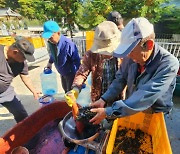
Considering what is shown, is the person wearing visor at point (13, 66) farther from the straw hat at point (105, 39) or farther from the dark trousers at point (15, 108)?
the straw hat at point (105, 39)

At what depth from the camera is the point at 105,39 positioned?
1.78m

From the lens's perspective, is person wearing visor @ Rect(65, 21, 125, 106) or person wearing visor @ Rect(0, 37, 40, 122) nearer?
person wearing visor @ Rect(65, 21, 125, 106)

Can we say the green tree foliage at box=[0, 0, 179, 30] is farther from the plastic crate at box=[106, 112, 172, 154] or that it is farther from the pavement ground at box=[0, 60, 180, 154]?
the plastic crate at box=[106, 112, 172, 154]

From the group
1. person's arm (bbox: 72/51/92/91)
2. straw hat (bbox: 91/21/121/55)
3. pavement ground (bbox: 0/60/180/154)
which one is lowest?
pavement ground (bbox: 0/60/180/154)

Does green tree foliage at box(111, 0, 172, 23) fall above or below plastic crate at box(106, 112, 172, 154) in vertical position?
above

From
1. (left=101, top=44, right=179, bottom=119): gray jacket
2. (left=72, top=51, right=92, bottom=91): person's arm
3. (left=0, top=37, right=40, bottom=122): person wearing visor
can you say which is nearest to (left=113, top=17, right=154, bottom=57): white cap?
(left=101, top=44, right=179, bottom=119): gray jacket

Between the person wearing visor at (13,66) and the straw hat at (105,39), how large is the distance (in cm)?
96

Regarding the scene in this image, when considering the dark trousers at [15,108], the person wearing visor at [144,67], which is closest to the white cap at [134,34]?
the person wearing visor at [144,67]

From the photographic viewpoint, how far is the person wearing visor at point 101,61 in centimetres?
179

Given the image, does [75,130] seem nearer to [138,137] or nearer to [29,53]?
[138,137]

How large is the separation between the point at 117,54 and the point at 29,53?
4.63ft

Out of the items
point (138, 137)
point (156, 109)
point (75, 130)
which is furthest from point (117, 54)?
point (138, 137)

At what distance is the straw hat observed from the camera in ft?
5.83

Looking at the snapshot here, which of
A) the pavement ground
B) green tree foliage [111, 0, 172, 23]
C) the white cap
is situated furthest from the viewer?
green tree foliage [111, 0, 172, 23]
